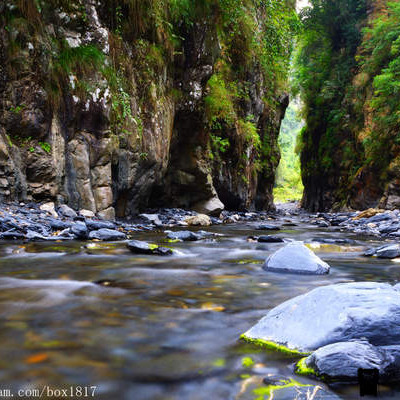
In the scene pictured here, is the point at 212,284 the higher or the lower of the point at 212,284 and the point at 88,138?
the lower

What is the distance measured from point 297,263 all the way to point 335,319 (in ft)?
5.70

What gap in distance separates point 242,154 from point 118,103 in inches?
297

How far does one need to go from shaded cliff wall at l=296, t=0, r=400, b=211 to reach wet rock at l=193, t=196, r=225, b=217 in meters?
6.41

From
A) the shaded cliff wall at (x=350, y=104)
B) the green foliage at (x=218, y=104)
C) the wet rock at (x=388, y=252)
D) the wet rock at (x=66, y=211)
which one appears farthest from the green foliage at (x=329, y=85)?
the wet rock at (x=66, y=211)

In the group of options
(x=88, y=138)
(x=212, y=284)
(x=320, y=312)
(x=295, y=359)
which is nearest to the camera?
(x=295, y=359)

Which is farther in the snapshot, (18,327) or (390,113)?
(390,113)

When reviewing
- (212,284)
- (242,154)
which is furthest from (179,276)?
(242,154)

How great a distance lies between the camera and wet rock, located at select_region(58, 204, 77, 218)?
6030 millimetres

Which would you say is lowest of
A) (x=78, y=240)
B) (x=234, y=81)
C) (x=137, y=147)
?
(x=78, y=240)

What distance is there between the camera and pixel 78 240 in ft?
15.8

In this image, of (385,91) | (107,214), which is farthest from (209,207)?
(385,91)

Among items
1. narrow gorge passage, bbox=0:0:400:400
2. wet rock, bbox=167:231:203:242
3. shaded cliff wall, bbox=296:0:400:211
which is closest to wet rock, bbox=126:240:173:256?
narrow gorge passage, bbox=0:0:400:400

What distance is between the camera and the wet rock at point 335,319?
1.38m

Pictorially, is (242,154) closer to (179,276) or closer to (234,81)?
(234,81)
